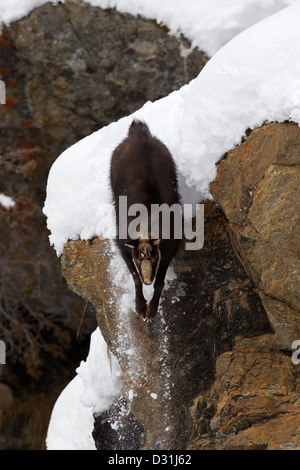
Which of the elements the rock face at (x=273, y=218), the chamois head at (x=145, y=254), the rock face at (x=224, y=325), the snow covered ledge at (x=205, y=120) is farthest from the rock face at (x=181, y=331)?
the chamois head at (x=145, y=254)

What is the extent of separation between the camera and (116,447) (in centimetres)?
468

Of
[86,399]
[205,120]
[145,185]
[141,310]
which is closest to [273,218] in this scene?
[205,120]

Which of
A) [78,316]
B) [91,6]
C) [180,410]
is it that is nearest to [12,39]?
[91,6]

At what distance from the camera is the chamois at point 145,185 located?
408cm

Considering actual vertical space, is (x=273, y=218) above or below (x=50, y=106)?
below

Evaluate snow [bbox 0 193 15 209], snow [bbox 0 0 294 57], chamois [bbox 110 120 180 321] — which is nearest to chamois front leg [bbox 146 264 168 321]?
chamois [bbox 110 120 180 321]

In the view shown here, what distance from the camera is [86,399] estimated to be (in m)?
5.34

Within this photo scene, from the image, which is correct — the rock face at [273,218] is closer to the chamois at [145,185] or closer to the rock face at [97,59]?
the chamois at [145,185]

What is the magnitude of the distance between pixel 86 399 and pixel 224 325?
2.19 meters

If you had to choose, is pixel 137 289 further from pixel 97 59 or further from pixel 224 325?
pixel 97 59

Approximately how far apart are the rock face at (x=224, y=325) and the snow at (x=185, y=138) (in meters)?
0.11

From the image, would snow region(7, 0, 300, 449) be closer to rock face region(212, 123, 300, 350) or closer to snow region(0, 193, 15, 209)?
rock face region(212, 123, 300, 350)

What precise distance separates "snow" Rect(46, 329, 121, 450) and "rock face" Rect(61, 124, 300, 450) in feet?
0.80

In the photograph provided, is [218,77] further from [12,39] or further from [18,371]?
[18,371]
